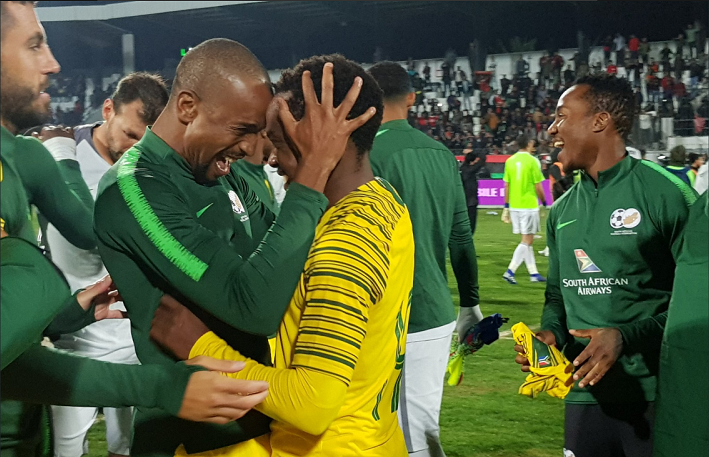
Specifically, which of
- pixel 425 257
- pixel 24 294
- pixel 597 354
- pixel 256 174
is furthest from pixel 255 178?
pixel 24 294

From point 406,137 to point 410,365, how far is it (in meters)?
1.06

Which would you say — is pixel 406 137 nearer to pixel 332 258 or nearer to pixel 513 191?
pixel 332 258

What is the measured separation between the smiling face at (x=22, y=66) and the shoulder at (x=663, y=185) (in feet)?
6.42

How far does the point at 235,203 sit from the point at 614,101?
1523 millimetres

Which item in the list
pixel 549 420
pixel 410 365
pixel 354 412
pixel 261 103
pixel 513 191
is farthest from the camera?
pixel 513 191

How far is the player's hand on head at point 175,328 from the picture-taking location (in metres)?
1.51

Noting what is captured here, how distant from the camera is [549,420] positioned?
462 centimetres

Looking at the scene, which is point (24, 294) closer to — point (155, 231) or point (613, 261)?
point (155, 231)

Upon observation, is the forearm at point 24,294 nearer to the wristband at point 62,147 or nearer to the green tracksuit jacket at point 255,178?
the wristband at point 62,147

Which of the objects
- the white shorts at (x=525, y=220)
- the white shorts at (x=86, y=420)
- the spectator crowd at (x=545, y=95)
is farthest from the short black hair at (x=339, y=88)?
the spectator crowd at (x=545, y=95)

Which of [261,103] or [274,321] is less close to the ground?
[261,103]

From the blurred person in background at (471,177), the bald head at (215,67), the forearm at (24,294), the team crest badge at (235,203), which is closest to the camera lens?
the forearm at (24,294)

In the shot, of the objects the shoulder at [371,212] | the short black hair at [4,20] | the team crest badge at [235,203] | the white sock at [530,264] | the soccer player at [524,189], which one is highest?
the short black hair at [4,20]

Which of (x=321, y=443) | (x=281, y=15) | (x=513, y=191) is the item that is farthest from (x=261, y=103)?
(x=281, y=15)
